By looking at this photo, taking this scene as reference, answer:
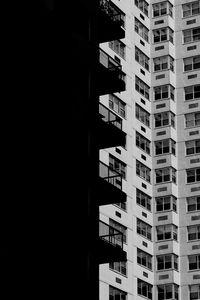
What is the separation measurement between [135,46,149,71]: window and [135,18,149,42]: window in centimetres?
180

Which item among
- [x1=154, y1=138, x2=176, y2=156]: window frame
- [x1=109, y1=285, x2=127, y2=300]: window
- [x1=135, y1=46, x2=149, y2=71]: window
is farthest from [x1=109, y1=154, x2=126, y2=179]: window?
[x1=135, y1=46, x2=149, y2=71]: window

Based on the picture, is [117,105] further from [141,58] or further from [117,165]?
[141,58]

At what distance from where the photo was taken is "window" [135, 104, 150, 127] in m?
67.1

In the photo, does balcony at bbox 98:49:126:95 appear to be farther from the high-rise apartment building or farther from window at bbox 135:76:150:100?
window at bbox 135:76:150:100

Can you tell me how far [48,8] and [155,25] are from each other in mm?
44309

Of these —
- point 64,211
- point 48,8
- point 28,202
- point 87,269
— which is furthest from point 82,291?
point 48,8

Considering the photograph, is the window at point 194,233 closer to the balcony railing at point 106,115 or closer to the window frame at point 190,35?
the balcony railing at point 106,115

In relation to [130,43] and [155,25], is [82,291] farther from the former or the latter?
[155,25]

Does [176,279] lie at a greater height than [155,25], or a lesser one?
lesser

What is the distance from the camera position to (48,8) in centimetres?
3000

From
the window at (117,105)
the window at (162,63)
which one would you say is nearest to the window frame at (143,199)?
the window at (117,105)

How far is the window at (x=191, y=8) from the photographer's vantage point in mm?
73938

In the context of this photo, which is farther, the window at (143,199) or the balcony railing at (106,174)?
the window at (143,199)

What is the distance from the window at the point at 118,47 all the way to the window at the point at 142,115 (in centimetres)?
455
